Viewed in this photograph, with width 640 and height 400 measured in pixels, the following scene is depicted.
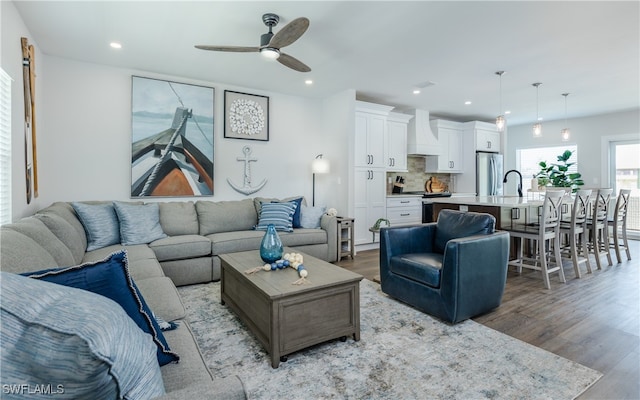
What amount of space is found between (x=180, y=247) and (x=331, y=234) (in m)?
1.97

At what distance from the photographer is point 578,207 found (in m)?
3.98

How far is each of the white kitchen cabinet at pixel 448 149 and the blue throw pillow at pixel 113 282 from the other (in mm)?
6529

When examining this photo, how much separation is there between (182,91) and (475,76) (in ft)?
13.3

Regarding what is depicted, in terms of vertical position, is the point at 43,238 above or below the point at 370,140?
below

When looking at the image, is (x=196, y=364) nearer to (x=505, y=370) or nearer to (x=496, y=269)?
(x=505, y=370)

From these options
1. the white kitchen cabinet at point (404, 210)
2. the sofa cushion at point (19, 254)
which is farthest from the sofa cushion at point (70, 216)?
the white kitchen cabinet at point (404, 210)

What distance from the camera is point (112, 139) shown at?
13.3 ft

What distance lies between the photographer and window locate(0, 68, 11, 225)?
8.01 feet

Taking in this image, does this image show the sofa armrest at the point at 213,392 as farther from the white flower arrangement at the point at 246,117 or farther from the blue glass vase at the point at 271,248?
the white flower arrangement at the point at 246,117

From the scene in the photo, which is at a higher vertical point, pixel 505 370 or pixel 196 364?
pixel 196 364

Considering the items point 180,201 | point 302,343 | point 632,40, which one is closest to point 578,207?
point 632,40

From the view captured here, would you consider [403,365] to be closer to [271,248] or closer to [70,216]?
[271,248]

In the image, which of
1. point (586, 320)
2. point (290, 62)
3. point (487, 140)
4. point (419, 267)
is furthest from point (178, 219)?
point (487, 140)

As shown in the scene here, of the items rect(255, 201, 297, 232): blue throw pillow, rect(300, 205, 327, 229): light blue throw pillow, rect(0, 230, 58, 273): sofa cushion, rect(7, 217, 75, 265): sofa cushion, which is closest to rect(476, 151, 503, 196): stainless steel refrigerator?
rect(300, 205, 327, 229): light blue throw pillow
